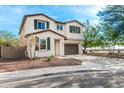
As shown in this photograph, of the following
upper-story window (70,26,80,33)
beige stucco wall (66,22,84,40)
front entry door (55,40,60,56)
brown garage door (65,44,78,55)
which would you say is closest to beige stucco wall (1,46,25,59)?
front entry door (55,40,60,56)

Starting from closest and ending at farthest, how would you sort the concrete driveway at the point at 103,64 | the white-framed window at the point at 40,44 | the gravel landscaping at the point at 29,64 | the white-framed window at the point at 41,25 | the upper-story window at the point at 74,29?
the gravel landscaping at the point at 29,64
the concrete driveway at the point at 103,64
the white-framed window at the point at 40,44
the white-framed window at the point at 41,25
the upper-story window at the point at 74,29

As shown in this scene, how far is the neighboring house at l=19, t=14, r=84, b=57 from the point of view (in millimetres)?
19141

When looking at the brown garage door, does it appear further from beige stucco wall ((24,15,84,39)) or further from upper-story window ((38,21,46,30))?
upper-story window ((38,21,46,30))

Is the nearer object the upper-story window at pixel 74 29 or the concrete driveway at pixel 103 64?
the concrete driveway at pixel 103 64

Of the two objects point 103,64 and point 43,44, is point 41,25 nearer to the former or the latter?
point 43,44

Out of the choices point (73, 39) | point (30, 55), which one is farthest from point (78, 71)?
point (73, 39)

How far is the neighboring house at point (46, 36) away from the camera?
19.1 metres

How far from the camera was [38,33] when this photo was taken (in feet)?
63.4

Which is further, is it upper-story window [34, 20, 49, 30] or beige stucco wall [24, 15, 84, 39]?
upper-story window [34, 20, 49, 30]

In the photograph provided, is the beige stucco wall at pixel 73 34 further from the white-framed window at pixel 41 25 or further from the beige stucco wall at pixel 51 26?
the white-framed window at pixel 41 25

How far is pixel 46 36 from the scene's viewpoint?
20.0 m

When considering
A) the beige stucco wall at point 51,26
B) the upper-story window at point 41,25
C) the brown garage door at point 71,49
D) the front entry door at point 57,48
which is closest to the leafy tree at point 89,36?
the beige stucco wall at point 51,26

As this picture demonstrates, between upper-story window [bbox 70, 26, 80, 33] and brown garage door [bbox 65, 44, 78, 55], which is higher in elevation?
upper-story window [bbox 70, 26, 80, 33]
